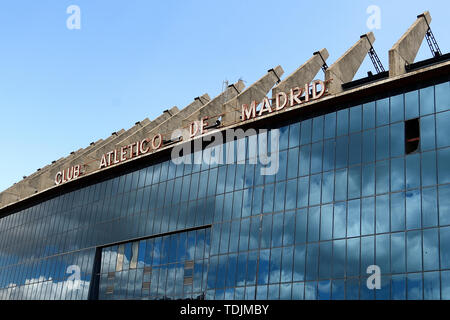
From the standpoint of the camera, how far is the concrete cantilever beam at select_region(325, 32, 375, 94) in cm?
4775

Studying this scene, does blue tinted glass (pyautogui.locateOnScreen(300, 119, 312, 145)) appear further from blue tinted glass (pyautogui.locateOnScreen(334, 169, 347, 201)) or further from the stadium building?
blue tinted glass (pyautogui.locateOnScreen(334, 169, 347, 201))

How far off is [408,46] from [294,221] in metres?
16.0

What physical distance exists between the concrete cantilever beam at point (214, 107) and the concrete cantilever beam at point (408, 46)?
64.6ft

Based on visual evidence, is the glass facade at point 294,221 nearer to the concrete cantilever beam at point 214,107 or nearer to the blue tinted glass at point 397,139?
the blue tinted glass at point 397,139

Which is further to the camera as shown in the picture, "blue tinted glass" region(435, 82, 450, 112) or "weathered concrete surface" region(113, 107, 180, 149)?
"weathered concrete surface" region(113, 107, 180, 149)

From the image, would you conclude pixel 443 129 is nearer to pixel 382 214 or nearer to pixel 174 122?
pixel 382 214

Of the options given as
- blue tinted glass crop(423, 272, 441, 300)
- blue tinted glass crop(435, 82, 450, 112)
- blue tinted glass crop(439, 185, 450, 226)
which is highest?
blue tinted glass crop(435, 82, 450, 112)

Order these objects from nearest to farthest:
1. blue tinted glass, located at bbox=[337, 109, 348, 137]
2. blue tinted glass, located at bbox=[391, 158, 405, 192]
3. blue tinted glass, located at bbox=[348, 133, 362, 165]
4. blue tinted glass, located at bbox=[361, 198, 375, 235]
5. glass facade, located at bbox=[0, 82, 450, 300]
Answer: glass facade, located at bbox=[0, 82, 450, 300], blue tinted glass, located at bbox=[391, 158, 405, 192], blue tinted glass, located at bbox=[361, 198, 375, 235], blue tinted glass, located at bbox=[348, 133, 362, 165], blue tinted glass, located at bbox=[337, 109, 348, 137]

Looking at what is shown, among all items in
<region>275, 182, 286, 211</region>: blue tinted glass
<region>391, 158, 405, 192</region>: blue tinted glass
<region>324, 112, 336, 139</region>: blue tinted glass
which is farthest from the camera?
<region>275, 182, 286, 211</region>: blue tinted glass

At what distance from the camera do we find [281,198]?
47.3 m

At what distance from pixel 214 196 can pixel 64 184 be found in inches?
889

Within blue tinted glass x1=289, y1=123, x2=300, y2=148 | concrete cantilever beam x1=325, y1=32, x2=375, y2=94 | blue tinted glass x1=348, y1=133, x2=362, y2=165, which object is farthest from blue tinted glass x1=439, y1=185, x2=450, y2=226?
blue tinted glass x1=289, y1=123, x2=300, y2=148

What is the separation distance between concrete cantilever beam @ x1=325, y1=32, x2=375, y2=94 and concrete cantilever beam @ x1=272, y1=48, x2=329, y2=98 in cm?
485

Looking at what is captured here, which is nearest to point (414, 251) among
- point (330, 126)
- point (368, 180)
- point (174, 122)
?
point (368, 180)
